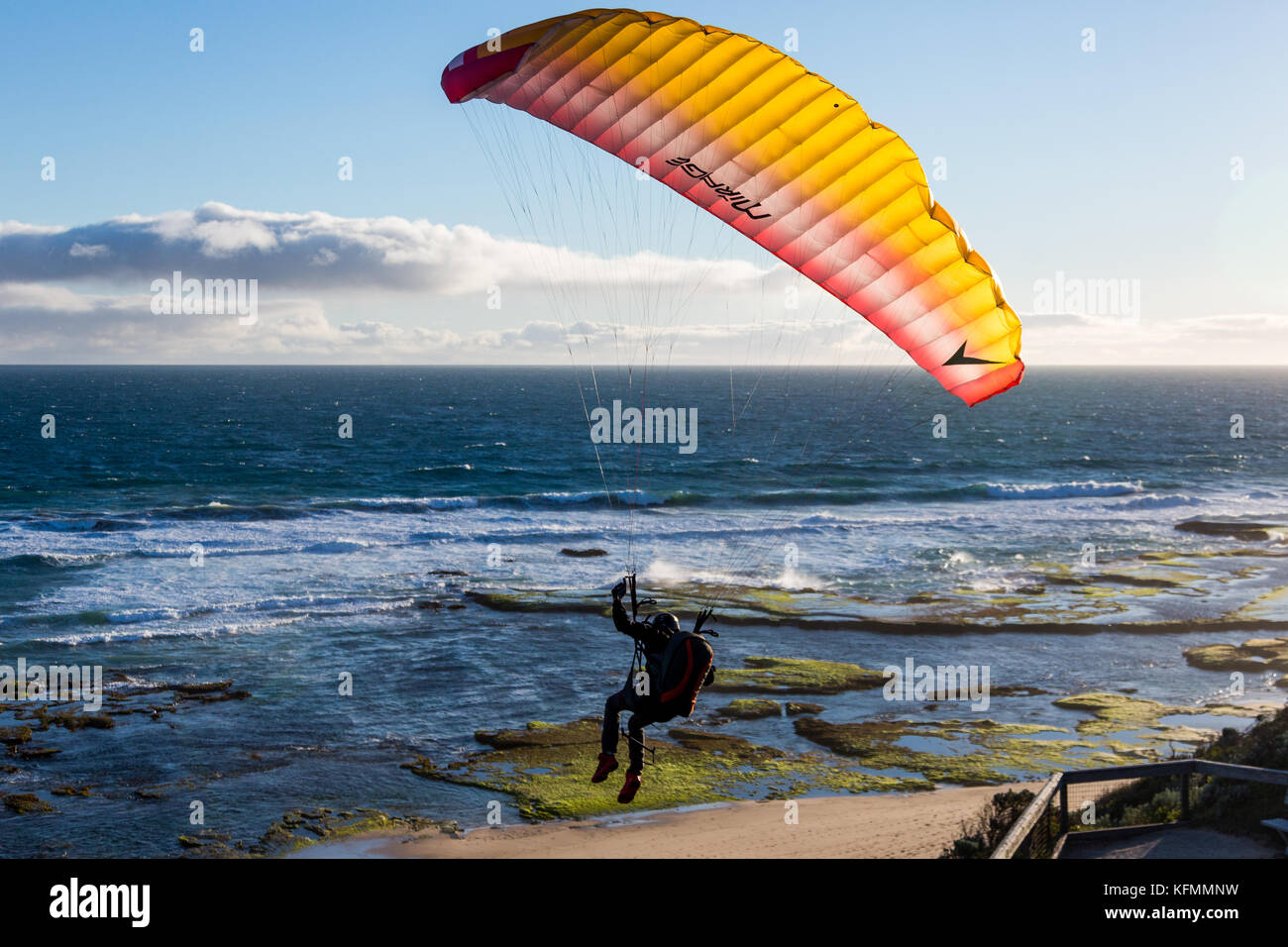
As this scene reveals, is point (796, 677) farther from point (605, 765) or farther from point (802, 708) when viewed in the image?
point (605, 765)

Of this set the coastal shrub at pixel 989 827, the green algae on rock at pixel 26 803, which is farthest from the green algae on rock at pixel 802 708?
the green algae on rock at pixel 26 803

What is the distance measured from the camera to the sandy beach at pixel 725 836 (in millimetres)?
13664

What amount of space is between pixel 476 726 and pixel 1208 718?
13.2 metres

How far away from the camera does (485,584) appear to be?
29.7 metres

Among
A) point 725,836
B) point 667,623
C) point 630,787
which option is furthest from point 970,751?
point 667,623

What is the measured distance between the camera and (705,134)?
33.8 feet

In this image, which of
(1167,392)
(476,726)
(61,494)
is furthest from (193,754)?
(1167,392)

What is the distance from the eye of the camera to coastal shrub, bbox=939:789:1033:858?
11273 millimetres

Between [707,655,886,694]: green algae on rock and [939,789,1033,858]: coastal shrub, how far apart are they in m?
7.03

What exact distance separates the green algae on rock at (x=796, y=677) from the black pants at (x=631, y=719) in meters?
11.0

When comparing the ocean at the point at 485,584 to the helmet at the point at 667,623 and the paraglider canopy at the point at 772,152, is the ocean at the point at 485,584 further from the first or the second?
the paraglider canopy at the point at 772,152

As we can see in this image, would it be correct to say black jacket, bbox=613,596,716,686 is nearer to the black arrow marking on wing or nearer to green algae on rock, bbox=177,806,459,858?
the black arrow marking on wing

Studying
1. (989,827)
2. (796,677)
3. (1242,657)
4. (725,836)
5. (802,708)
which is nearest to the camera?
(989,827)

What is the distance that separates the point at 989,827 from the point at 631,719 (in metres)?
5.46
